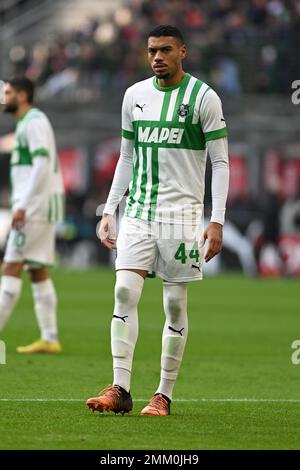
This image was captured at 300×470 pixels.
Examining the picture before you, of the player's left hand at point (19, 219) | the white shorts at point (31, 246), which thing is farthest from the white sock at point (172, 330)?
the white shorts at point (31, 246)

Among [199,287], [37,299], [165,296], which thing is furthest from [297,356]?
[199,287]

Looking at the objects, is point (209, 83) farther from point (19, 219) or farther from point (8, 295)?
point (19, 219)

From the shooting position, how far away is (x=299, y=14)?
101 feet

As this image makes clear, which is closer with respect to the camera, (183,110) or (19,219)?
(183,110)

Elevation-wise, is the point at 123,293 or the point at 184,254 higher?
the point at 184,254

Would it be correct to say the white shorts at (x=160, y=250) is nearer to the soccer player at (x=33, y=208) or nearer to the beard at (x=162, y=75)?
the beard at (x=162, y=75)

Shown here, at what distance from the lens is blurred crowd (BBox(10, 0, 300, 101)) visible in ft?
99.7

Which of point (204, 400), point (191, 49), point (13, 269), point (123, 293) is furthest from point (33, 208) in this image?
point (191, 49)

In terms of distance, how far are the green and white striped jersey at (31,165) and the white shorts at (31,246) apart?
0.34 ft

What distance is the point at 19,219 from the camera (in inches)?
454

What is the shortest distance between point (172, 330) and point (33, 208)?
14.5 feet

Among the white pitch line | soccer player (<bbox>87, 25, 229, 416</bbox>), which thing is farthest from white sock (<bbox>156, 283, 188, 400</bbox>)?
the white pitch line
